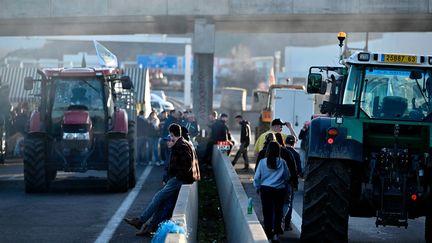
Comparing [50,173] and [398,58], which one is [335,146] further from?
[50,173]

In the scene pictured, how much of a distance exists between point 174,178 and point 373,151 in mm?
3200

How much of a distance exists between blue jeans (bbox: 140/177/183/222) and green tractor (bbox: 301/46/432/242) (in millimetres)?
2450

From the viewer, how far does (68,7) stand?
34.4 metres

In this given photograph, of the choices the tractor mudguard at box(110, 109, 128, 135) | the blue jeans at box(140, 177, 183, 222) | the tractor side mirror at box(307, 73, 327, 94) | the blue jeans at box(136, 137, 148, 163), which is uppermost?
the tractor side mirror at box(307, 73, 327, 94)

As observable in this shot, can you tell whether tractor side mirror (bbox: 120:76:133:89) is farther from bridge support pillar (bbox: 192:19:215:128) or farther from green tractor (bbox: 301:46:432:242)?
bridge support pillar (bbox: 192:19:215:128)

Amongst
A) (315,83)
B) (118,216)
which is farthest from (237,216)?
(118,216)

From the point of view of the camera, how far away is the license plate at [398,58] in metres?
13.1

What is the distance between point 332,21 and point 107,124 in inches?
630

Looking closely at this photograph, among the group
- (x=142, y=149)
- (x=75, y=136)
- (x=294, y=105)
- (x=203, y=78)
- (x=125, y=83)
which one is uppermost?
(x=125, y=83)

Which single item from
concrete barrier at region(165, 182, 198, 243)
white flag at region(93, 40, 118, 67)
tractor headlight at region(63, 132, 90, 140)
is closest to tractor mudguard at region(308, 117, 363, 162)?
concrete barrier at region(165, 182, 198, 243)

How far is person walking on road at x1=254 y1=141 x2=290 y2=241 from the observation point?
13.9 m

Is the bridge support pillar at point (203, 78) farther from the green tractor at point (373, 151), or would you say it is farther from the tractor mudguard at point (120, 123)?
the green tractor at point (373, 151)

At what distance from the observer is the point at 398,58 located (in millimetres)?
13156

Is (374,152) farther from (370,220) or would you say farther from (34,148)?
(34,148)
